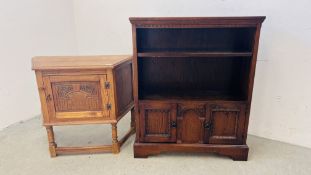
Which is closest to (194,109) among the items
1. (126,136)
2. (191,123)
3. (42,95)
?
(191,123)

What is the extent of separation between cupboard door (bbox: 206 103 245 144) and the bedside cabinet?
708mm

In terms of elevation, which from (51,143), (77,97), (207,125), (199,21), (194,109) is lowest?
(51,143)

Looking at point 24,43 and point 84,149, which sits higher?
point 24,43

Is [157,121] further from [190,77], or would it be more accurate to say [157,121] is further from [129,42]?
[129,42]

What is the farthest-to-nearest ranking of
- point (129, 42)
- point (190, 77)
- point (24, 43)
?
point (129, 42), point (24, 43), point (190, 77)

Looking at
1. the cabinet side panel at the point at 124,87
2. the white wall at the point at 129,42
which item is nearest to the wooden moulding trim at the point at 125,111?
the cabinet side panel at the point at 124,87

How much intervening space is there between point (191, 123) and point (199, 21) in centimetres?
73

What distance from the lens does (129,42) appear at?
2.46 m

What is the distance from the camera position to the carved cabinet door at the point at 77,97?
159cm

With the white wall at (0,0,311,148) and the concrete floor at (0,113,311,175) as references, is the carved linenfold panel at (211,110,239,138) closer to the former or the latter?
the concrete floor at (0,113,311,175)

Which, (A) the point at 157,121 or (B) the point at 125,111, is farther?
(B) the point at 125,111

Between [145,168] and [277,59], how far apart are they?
4.40ft

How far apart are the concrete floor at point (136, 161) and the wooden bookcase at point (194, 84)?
0.09m

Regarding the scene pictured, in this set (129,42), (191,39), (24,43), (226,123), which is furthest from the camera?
(129,42)
